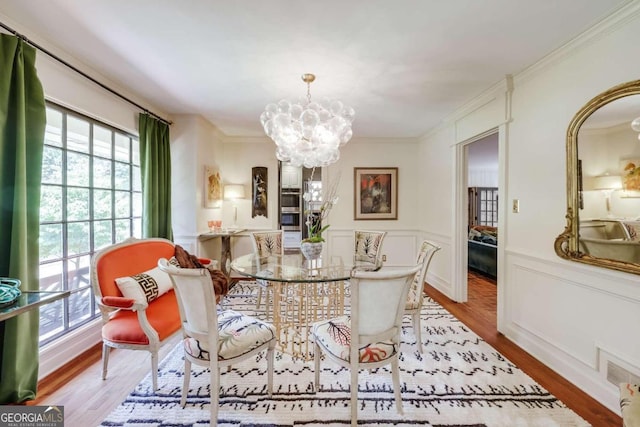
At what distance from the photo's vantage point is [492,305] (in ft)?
12.0

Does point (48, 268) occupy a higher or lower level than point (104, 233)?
lower

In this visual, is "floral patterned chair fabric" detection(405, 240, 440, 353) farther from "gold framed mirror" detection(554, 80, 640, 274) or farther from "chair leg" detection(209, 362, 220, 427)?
"chair leg" detection(209, 362, 220, 427)

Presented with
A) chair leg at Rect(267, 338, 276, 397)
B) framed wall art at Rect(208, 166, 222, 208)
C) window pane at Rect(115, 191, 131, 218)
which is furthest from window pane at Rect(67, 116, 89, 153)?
chair leg at Rect(267, 338, 276, 397)

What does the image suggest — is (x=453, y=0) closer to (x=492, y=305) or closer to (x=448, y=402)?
(x=448, y=402)

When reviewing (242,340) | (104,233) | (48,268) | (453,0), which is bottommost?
(242,340)

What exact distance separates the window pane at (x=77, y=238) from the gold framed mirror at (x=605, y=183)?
4121 millimetres

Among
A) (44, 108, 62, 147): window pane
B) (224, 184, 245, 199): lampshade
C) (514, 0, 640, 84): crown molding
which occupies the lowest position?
(224, 184, 245, 199): lampshade

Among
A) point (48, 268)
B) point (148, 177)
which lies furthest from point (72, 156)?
point (48, 268)

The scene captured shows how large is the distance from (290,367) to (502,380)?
162cm

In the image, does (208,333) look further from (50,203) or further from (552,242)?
(552,242)

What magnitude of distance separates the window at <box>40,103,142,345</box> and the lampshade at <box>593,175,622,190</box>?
3.87 m

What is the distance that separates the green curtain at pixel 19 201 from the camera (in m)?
1.75

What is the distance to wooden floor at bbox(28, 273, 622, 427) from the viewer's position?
1753 millimetres

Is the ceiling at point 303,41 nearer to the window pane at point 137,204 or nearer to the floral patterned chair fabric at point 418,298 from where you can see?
the window pane at point 137,204
